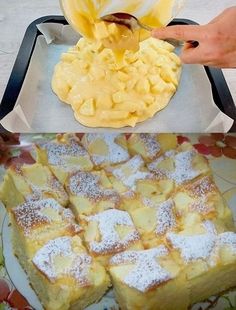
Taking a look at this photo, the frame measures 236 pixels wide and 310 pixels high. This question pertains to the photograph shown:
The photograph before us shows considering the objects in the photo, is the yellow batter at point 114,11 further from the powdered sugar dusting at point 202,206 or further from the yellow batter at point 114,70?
the powdered sugar dusting at point 202,206

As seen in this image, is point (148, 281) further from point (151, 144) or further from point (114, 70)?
point (114, 70)

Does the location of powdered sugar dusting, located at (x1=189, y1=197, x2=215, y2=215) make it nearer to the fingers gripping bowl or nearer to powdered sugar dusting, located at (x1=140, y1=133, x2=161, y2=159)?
powdered sugar dusting, located at (x1=140, y1=133, x2=161, y2=159)

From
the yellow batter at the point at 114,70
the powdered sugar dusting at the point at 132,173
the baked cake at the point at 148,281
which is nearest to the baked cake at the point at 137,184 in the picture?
the powdered sugar dusting at the point at 132,173

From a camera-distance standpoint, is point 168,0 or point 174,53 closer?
point 168,0

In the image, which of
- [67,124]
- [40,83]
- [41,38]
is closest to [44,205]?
[67,124]

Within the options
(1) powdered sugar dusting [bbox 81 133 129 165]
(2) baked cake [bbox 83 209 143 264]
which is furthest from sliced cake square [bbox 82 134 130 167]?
(2) baked cake [bbox 83 209 143 264]

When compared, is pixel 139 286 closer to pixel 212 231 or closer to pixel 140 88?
pixel 212 231

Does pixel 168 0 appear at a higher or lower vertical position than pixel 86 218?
higher
